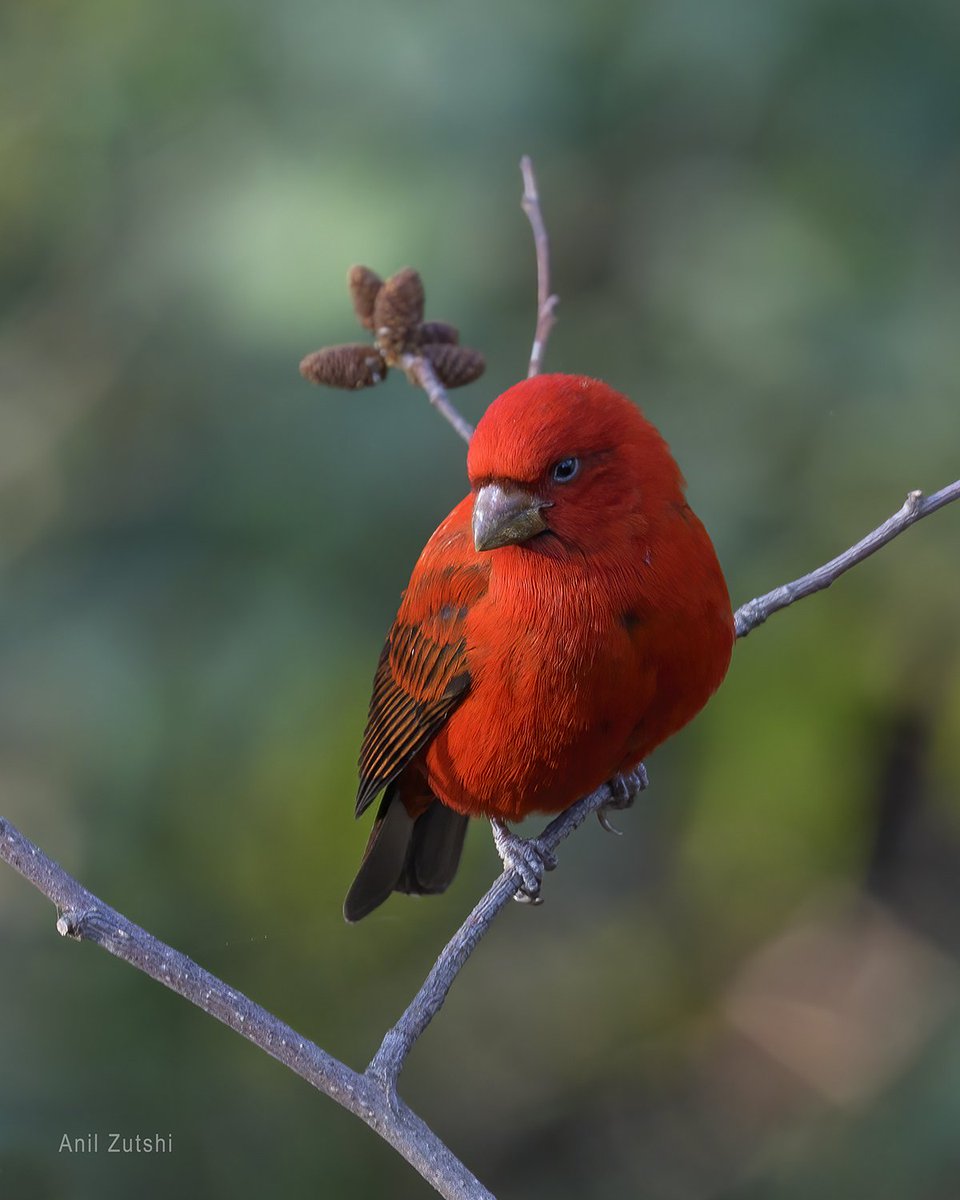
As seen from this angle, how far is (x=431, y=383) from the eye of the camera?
3342 millimetres

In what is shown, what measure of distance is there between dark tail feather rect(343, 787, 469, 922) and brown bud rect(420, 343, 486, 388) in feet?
3.84

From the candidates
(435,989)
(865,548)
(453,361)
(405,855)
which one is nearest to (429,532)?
(405,855)

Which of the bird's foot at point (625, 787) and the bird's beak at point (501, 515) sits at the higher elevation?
the bird's beak at point (501, 515)

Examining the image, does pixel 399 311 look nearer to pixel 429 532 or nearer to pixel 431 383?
pixel 431 383

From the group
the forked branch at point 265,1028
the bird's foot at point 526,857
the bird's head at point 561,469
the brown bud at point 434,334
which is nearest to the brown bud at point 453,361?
the brown bud at point 434,334

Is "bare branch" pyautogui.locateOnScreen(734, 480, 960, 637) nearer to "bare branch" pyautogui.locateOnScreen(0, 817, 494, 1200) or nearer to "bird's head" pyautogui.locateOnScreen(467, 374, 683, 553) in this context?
"bird's head" pyautogui.locateOnScreen(467, 374, 683, 553)

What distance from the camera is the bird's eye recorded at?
2.97m

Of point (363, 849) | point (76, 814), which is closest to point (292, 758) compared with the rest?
point (363, 849)

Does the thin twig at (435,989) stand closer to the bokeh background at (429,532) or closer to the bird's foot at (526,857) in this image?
the bird's foot at (526,857)

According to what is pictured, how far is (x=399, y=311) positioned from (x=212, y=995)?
5.28 ft

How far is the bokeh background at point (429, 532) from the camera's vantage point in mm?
4238

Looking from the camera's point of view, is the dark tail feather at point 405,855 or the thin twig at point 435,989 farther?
the dark tail feather at point 405,855

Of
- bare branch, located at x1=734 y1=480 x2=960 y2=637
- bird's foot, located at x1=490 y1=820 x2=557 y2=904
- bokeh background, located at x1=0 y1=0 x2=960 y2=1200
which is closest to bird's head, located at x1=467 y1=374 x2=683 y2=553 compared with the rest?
bare branch, located at x1=734 y1=480 x2=960 y2=637

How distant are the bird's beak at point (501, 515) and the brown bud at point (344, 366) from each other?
54cm
